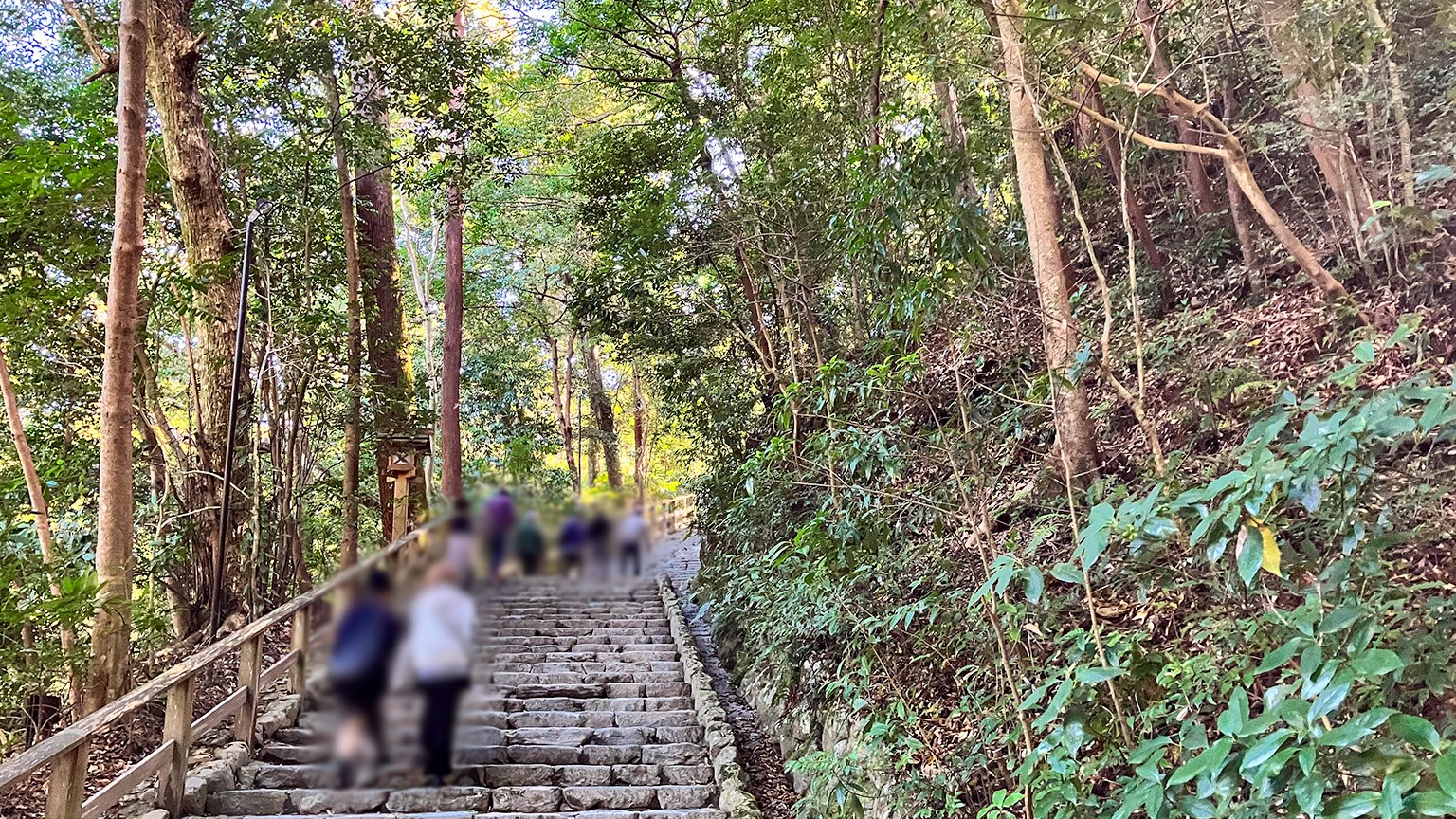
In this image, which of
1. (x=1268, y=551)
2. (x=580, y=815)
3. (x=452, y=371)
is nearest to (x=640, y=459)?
(x=452, y=371)

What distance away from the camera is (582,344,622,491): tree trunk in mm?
474

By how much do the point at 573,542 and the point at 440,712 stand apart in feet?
0.22

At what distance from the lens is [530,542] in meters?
0.27

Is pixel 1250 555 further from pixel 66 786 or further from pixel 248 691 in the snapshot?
pixel 248 691

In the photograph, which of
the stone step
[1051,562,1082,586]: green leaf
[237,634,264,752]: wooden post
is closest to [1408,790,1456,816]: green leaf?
[1051,562,1082,586]: green leaf

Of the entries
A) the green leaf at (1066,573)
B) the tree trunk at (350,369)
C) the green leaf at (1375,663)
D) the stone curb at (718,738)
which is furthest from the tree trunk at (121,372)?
the green leaf at (1375,663)

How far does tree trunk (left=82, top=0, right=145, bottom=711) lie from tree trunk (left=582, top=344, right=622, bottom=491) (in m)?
2.67

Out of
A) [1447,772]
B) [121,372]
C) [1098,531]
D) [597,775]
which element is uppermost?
[121,372]

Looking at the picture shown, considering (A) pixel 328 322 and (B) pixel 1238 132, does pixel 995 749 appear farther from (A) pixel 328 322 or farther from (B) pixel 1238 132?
(A) pixel 328 322

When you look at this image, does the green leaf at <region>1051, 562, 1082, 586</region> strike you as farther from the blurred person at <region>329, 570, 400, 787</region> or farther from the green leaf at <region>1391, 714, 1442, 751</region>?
the blurred person at <region>329, 570, 400, 787</region>

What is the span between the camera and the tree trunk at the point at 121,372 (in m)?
3.05

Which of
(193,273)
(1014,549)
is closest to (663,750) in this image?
(1014,549)

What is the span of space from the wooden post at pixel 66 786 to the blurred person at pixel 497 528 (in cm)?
379

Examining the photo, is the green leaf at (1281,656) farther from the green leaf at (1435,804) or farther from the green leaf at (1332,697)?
the green leaf at (1435,804)
